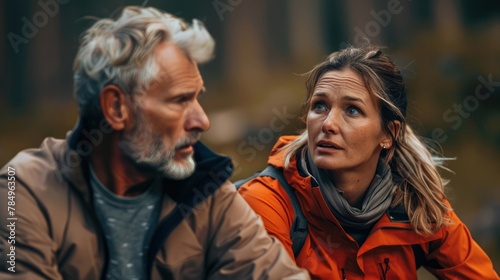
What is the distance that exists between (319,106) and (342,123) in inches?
5.5

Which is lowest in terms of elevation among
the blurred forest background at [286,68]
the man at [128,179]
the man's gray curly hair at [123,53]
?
the blurred forest background at [286,68]

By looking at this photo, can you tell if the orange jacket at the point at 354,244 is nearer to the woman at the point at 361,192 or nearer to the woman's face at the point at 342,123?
the woman at the point at 361,192

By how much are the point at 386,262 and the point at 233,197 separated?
2.86ft

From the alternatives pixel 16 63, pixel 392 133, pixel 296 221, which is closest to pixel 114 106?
pixel 296 221

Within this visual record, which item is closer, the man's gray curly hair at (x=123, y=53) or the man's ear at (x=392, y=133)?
the man's gray curly hair at (x=123, y=53)

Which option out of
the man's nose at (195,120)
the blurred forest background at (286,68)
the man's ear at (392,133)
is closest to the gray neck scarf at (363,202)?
the man's ear at (392,133)

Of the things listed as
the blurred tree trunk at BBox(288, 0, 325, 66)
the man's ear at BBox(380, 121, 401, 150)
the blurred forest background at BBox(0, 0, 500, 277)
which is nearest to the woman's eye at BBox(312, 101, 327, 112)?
the man's ear at BBox(380, 121, 401, 150)

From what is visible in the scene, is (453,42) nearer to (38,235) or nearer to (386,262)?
(386,262)

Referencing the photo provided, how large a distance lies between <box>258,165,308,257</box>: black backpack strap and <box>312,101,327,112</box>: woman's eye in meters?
0.30

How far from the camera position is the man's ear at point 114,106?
8.17 feet

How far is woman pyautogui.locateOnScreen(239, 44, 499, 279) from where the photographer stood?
3.29 meters

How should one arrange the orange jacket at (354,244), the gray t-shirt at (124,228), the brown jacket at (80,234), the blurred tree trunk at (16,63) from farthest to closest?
1. the blurred tree trunk at (16,63)
2. the orange jacket at (354,244)
3. the gray t-shirt at (124,228)
4. the brown jacket at (80,234)

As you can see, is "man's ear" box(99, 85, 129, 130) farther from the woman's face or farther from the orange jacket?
the woman's face

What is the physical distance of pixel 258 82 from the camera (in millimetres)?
6680
